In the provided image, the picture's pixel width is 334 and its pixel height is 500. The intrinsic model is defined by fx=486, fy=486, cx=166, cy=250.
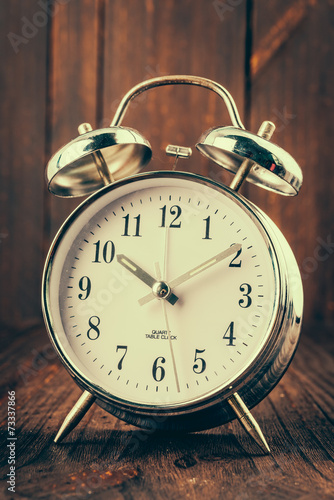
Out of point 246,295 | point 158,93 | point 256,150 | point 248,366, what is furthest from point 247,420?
point 158,93

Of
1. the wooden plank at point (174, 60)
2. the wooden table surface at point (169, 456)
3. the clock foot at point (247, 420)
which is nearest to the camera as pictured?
the wooden table surface at point (169, 456)

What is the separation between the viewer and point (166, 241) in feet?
2.59

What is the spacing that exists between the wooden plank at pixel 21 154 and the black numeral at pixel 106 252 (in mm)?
925

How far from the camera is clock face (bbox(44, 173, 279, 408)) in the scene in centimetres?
75

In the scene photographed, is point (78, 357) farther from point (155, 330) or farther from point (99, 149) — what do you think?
point (99, 149)

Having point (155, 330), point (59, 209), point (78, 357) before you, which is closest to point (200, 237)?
point (155, 330)

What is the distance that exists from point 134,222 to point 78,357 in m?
0.24

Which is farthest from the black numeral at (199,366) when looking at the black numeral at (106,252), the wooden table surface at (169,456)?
the black numeral at (106,252)

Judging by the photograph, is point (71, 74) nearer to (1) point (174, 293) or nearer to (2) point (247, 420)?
(1) point (174, 293)

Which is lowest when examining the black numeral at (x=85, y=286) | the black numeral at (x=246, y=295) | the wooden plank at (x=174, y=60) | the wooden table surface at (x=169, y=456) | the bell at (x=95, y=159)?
the wooden table surface at (x=169, y=456)

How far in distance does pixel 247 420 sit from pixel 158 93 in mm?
1226

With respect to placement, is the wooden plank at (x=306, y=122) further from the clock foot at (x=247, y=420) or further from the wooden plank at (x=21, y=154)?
the clock foot at (x=247, y=420)

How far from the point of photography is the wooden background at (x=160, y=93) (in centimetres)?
165

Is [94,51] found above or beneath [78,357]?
above
